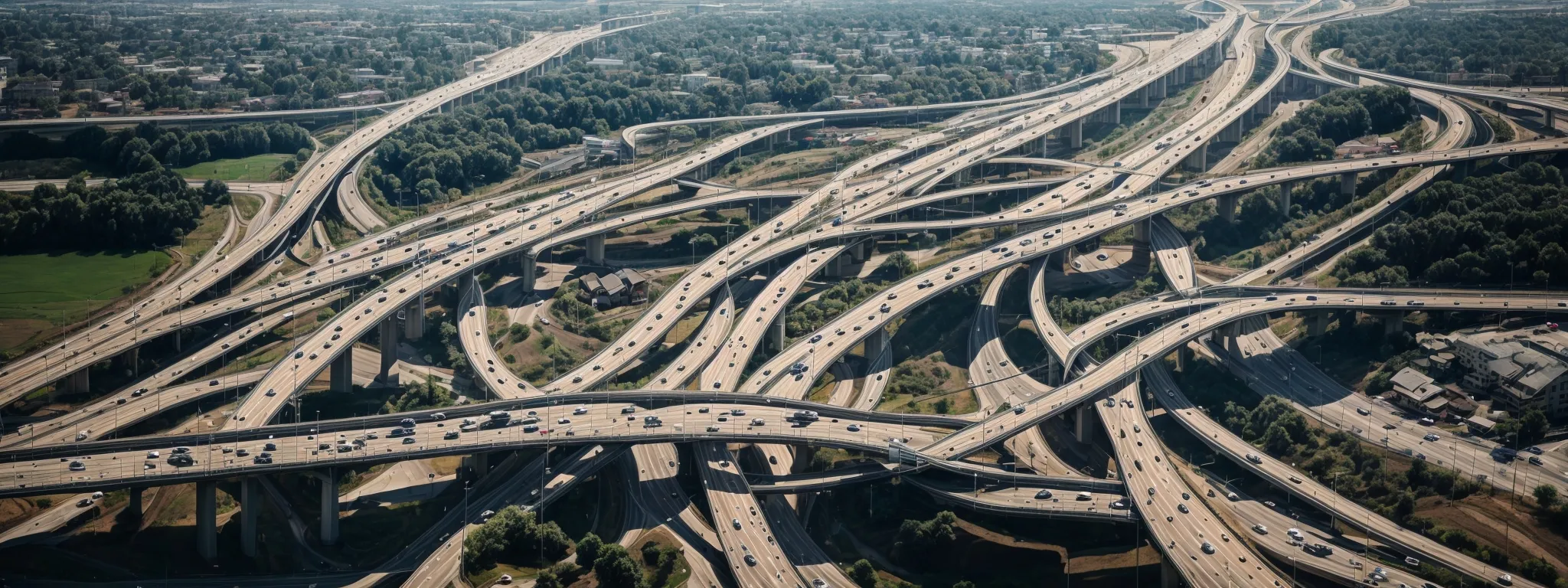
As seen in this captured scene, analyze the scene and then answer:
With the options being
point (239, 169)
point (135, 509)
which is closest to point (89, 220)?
point (239, 169)

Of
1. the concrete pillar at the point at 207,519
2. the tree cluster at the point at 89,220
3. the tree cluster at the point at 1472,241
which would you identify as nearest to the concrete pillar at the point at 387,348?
the concrete pillar at the point at 207,519

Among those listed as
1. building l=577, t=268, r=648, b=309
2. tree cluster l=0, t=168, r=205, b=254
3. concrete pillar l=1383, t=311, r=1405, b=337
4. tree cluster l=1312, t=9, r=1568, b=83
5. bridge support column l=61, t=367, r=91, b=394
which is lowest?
bridge support column l=61, t=367, r=91, b=394

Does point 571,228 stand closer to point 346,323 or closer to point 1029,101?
point 346,323

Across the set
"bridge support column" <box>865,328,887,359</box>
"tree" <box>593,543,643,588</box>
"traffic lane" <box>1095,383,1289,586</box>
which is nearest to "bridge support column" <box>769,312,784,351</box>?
"bridge support column" <box>865,328,887,359</box>

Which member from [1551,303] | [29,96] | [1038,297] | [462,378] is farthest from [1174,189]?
[29,96]

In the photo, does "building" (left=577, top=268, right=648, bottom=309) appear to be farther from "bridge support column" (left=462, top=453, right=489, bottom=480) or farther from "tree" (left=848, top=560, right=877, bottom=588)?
"tree" (left=848, top=560, right=877, bottom=588)

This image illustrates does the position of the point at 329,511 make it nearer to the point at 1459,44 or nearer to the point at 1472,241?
the point at 1472,241

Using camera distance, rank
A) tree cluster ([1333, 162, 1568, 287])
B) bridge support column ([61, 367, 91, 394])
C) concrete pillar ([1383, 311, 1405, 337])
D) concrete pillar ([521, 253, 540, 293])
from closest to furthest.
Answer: bridge support column ([61, 367, 91, 394]), concrete pillar ([1383, 311, 1405, 337]), tree cluster ([1333, 162, 1568, 287]), concrete pillar ([521, 253, 540, 293])

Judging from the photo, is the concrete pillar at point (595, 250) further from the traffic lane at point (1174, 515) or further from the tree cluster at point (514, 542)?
the tree cluster at point (514, 542)
